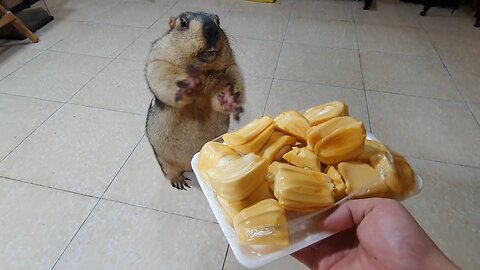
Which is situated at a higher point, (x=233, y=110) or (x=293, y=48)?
(x=233, y=110)

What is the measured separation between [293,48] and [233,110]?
1.61 metres

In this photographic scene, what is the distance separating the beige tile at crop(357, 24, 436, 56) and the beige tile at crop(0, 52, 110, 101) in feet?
6.31

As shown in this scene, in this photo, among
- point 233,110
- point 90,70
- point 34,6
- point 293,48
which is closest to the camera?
point 233,110

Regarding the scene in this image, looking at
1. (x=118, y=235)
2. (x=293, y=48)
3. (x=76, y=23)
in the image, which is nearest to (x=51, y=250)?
(x=118, y=235)

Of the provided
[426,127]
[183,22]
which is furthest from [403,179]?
[426,127]

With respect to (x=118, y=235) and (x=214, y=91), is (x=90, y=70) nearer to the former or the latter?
(x=118, y=235)

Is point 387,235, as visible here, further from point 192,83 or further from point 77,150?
point 77,150

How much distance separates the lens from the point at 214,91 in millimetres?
1046

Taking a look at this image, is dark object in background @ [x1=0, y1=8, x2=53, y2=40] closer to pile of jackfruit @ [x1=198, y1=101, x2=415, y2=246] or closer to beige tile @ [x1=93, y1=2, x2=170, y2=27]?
beige tile @ [x1=93, y1=2, x2=170, y2=27]

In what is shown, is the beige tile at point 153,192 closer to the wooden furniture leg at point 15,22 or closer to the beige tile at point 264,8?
the wooden furniture leg at point 15,22

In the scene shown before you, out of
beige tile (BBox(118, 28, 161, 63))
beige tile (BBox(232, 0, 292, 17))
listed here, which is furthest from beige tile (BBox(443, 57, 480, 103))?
beige tile (BBox(118, 28, 161, 63))

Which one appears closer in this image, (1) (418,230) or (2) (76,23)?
(1) (418,230)

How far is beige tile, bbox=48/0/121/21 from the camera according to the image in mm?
2904

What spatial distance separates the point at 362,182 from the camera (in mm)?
670
